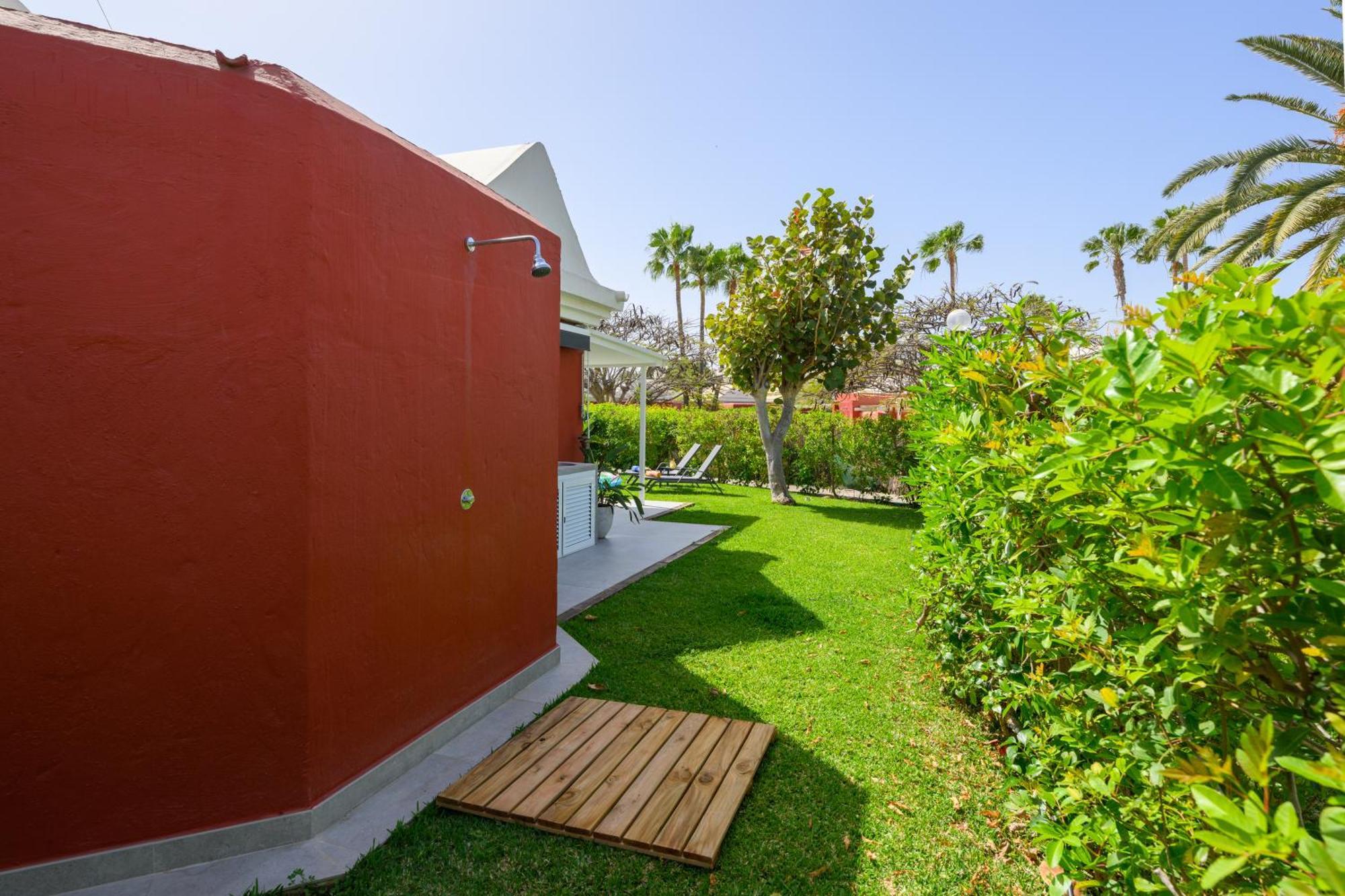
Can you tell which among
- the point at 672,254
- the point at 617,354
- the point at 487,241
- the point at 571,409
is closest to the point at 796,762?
the point at 487,241

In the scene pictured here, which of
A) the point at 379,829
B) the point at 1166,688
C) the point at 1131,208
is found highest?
the point at 1131,208

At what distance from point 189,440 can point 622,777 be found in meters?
2.75

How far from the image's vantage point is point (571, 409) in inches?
408

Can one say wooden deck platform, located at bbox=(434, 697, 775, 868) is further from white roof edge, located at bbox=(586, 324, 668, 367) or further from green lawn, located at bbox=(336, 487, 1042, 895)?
white roof edge, located at bbox=(586, 324, 668, 367)

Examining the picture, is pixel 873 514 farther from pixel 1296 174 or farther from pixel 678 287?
pixel 678 287

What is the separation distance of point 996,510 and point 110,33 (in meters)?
4.44

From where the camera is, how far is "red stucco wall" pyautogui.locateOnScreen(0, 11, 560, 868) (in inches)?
99.9

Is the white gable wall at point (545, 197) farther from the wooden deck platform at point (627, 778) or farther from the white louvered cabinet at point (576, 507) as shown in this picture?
the wooden deck platform at point (627, 778)

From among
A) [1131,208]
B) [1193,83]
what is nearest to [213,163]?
[1193,83]

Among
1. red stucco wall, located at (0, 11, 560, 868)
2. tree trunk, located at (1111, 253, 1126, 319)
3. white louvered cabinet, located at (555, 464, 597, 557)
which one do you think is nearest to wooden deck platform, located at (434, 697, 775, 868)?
red stucco wall, located at (0, 11, 560, 868)

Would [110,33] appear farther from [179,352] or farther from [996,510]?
[996,510]

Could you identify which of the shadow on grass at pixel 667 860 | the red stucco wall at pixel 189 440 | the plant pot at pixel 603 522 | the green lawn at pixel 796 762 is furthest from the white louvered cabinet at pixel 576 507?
the red stucco wall at pixel 189 440

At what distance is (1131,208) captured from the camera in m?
29.2

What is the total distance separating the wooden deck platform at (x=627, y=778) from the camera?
3152mm
